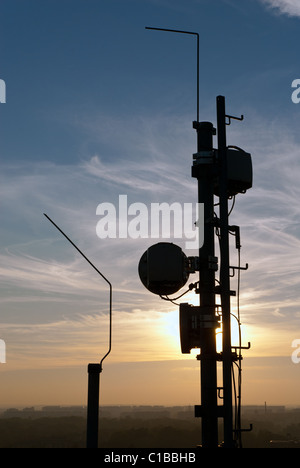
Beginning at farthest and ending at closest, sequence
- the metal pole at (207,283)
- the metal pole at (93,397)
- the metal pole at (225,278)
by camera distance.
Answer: the metal pole at (207,283), the metal pole at (225,278), the metal pole at (93,397)

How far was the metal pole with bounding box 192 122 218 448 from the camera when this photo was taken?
58.2 ft

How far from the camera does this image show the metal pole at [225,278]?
55.8 ft

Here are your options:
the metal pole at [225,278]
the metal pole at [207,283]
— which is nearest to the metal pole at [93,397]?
the metal pole at [225,278]

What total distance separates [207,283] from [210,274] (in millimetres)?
289

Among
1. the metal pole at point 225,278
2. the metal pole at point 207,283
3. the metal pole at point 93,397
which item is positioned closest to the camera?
the metal pole at point 93,397

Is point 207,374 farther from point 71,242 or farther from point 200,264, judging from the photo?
point 71,242

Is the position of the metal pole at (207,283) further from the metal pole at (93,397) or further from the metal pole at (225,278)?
the metal pole at (93,397)

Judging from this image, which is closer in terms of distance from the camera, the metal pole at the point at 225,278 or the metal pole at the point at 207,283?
the metal pole at the point at 225,278

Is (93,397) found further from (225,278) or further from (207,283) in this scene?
(207,283)

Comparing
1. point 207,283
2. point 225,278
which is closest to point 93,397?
point 225,278

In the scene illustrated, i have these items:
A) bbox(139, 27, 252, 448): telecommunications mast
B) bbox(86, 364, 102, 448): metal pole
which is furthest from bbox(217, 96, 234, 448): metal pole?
bbox(86, 364, 102, 448): metal pole

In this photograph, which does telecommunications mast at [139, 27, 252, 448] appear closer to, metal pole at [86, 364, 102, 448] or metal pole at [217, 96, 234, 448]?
metal pole at [217, 96, 234, 448]
